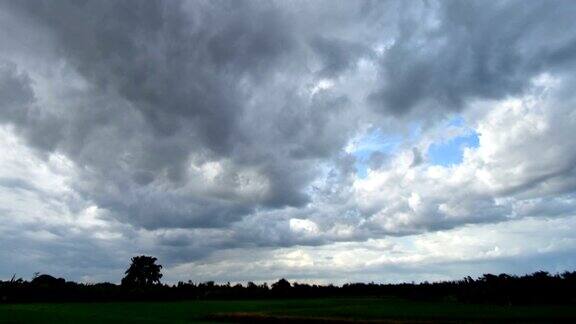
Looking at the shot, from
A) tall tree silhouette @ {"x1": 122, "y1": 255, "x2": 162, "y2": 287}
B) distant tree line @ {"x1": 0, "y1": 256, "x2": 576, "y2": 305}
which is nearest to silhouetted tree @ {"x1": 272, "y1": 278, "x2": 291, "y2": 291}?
distant tree line @ {"x1": 0, "y1": 256, "x2": 576, "y2": 305}

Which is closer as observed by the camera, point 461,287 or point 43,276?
point 461,287

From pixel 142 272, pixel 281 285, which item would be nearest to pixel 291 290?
pixel 281 285

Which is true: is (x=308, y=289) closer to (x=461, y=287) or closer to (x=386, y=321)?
(x=461, y=287)

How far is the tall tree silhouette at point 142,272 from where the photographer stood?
185375mm

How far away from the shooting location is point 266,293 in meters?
165

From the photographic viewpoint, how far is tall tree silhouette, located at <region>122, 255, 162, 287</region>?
185 metres

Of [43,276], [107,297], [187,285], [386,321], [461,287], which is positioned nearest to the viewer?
[386,321]

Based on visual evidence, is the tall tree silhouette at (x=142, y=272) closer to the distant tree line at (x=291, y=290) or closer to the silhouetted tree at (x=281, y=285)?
the distant tree line at (x=291, y=290)

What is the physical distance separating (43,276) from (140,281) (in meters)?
31.8

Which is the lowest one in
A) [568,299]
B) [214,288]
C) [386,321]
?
[386,321]

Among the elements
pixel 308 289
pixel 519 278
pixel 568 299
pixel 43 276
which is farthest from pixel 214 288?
pixel 568 299

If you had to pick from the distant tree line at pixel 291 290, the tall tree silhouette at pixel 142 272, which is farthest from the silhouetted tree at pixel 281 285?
the tall tree silhouette at pixel 142 272

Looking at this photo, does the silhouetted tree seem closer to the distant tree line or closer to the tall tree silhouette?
the distant tree line

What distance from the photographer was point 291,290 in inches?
6727
